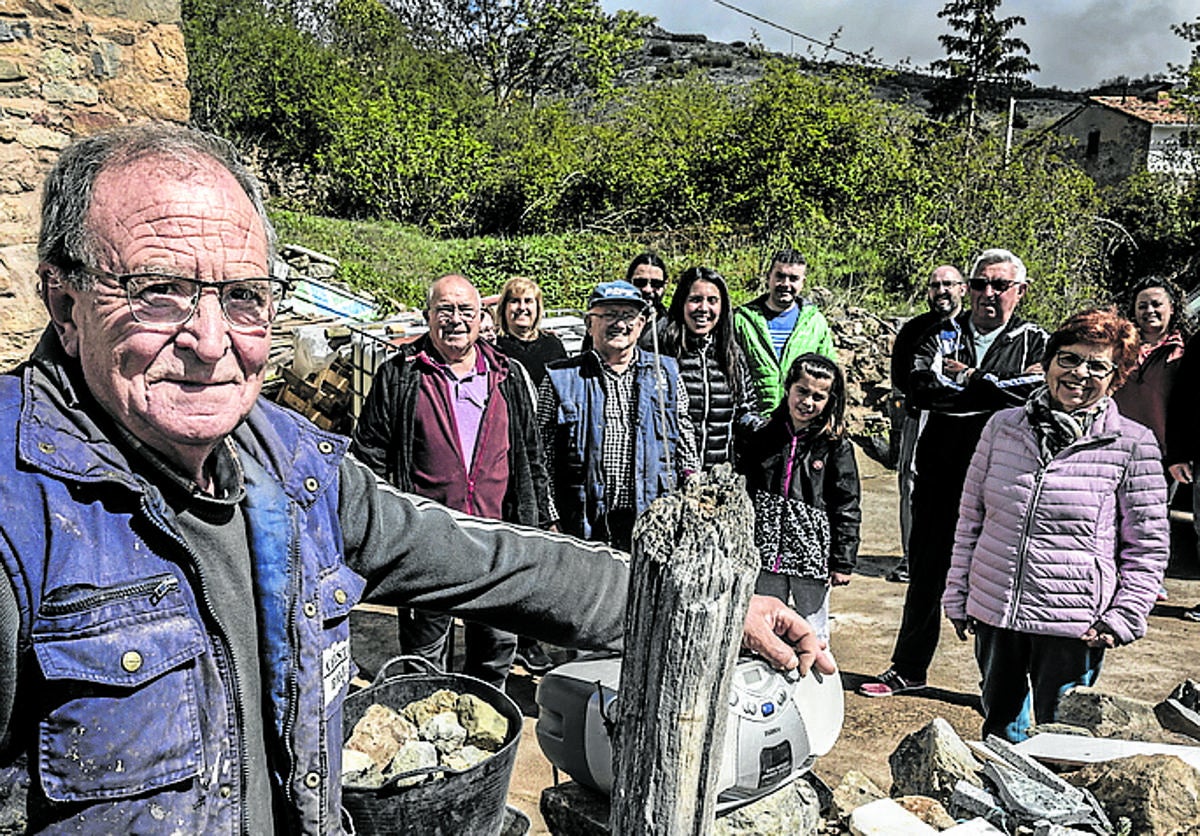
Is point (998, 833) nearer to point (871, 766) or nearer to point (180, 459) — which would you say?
point (871, 766)

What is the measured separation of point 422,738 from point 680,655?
1.15m

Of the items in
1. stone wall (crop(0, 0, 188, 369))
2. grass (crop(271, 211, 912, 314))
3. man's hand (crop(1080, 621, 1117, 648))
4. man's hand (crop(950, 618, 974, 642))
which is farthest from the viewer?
grass (crop(271, 211, 912, 314))

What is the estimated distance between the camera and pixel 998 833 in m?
2.57

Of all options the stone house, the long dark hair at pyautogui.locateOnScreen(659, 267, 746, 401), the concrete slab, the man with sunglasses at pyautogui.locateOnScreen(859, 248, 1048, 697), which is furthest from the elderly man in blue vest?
the stone house

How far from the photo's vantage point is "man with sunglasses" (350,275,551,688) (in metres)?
4.19

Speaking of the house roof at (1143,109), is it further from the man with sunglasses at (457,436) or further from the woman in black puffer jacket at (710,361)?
the man with sunglasses at (457,436)

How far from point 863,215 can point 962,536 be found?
1180cm

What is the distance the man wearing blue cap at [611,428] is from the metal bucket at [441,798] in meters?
1.80

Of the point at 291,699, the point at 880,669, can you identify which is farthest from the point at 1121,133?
the point at 291,699

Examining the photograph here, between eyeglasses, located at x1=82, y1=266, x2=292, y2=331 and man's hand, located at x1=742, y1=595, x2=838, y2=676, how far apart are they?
1047mm

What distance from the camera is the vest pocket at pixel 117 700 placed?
1.24 m

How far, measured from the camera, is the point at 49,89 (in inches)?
159

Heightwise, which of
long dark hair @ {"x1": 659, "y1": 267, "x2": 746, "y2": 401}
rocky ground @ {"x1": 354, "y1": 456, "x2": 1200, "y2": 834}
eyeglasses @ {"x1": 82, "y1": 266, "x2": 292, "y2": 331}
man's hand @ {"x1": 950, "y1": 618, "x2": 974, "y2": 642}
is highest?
eyeglasses @ {"x1": 82, "y1": 266, "x2": 292, "y2": 331}

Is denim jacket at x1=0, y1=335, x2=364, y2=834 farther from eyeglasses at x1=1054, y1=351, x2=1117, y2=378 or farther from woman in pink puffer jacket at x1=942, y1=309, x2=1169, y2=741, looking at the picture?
eyeglasses at x1=1054, y1=351, x2=1117, y2=378
